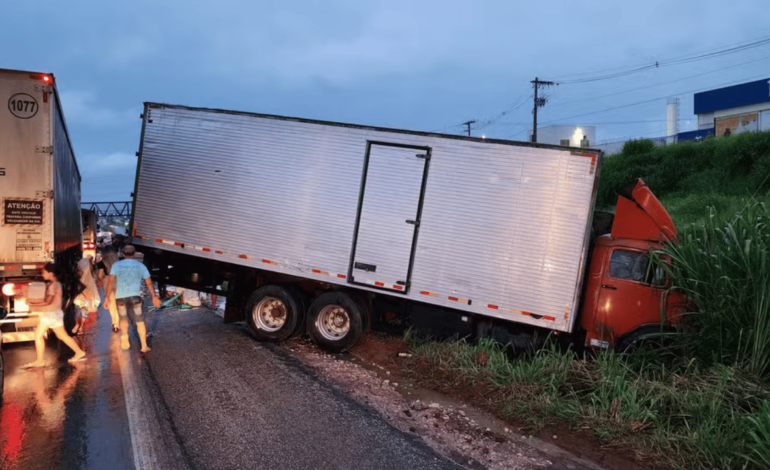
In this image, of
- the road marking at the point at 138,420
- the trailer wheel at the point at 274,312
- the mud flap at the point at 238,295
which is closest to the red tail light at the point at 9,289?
the road marking at the point at 138,420

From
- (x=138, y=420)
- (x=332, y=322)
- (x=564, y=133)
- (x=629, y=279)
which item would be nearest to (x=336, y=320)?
(x=332, y=322)

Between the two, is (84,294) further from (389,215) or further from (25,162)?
(389,215)

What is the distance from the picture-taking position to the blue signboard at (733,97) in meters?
43.2

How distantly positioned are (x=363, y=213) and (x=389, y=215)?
429 millimetres

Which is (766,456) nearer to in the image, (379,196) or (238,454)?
(238,454)

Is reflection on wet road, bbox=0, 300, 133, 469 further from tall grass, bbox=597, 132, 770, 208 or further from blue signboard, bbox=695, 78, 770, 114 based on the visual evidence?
blue signboard, bbox=695, 78, 770, 114

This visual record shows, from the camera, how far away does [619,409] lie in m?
5.61

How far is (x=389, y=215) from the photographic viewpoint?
27.8ft

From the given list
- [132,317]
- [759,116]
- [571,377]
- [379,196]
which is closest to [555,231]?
[571,377]

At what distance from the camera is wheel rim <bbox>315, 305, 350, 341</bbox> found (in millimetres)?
8773

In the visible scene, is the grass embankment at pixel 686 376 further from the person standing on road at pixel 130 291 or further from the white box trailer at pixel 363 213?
the person standing on road at pixel 130 291

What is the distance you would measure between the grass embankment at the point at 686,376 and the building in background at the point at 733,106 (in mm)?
40657

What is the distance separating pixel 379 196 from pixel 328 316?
2.15 metres

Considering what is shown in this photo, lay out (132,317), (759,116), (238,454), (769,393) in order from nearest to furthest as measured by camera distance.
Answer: (238,454), (769,393), (132,317), (759,116)
